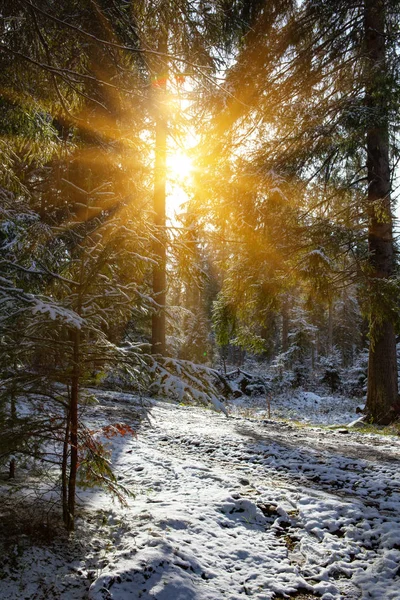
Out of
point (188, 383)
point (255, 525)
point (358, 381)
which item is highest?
point (188, 383)

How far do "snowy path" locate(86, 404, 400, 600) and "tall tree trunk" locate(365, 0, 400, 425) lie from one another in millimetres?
3515

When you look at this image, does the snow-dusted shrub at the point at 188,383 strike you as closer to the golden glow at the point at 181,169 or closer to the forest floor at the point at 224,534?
A: the forest floor at the point at 224,534

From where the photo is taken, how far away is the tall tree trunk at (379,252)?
788 cm

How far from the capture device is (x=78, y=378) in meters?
3.06

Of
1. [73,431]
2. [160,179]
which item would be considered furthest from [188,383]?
[160,179]

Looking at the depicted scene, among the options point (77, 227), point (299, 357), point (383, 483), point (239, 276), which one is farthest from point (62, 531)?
point (299, 357)

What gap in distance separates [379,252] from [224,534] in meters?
7.41

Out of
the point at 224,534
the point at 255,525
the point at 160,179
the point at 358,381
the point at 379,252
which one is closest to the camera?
the point at 224,534

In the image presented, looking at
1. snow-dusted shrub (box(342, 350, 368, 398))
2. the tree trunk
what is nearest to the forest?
the tree trunk

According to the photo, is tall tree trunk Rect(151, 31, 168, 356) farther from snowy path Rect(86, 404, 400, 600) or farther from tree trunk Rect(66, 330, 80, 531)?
snowy path Rect(86, 404, 400, 600)

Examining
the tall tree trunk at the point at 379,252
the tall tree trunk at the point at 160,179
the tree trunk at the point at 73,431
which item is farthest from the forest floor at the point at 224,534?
the tall tree trunk at the point at 379,252

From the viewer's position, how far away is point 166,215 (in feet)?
29.4

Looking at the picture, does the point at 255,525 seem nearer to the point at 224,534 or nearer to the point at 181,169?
the point at 224,534

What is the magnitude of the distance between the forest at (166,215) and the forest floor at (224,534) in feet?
0.16
